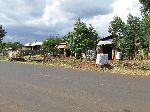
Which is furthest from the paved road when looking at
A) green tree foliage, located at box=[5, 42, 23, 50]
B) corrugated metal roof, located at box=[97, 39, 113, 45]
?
green tree foliage, located at box=[5, 42, 23, 50]

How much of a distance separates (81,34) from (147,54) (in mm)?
10493

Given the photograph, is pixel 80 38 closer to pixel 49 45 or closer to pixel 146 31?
pixel 146 31

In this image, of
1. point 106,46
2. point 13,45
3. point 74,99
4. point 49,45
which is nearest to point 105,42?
point 106,46

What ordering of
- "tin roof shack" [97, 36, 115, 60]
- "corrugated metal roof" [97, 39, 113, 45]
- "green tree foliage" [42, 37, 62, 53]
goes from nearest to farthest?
"corrugated metal roof" [97, 39, 113, 45]
"tin roof shack" [97, 36, 115, 60]
"green tree foliage" [42, 37, 62, 53]

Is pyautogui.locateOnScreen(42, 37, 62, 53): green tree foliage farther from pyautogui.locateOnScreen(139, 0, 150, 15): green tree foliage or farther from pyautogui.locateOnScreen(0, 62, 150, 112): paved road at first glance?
pyautogui.locateOnScreen(0, 62, 150, 112): paved road

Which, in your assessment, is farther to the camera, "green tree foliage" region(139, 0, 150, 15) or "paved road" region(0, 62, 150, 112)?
"green tree foliage" region(139, 0, 150, 15)

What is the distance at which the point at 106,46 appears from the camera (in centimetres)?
6384

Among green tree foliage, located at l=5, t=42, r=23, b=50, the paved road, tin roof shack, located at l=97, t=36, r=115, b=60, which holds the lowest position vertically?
the paved road

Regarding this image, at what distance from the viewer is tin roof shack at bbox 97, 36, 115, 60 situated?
60.0 metres

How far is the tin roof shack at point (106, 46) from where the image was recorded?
6003cm

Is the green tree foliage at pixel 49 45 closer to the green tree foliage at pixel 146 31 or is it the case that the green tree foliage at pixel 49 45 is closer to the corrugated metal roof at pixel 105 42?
the corrugated metal roof at pixel 105 42

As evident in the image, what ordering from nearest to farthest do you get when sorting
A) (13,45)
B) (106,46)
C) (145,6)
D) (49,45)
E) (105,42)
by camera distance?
(145,6)
(105,42)
(106,46)
(49,45)
(13,45)

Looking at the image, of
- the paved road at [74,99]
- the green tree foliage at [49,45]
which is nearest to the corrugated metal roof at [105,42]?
the green tree foliage at [49,45]

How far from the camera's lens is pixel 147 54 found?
4850 centimetres
